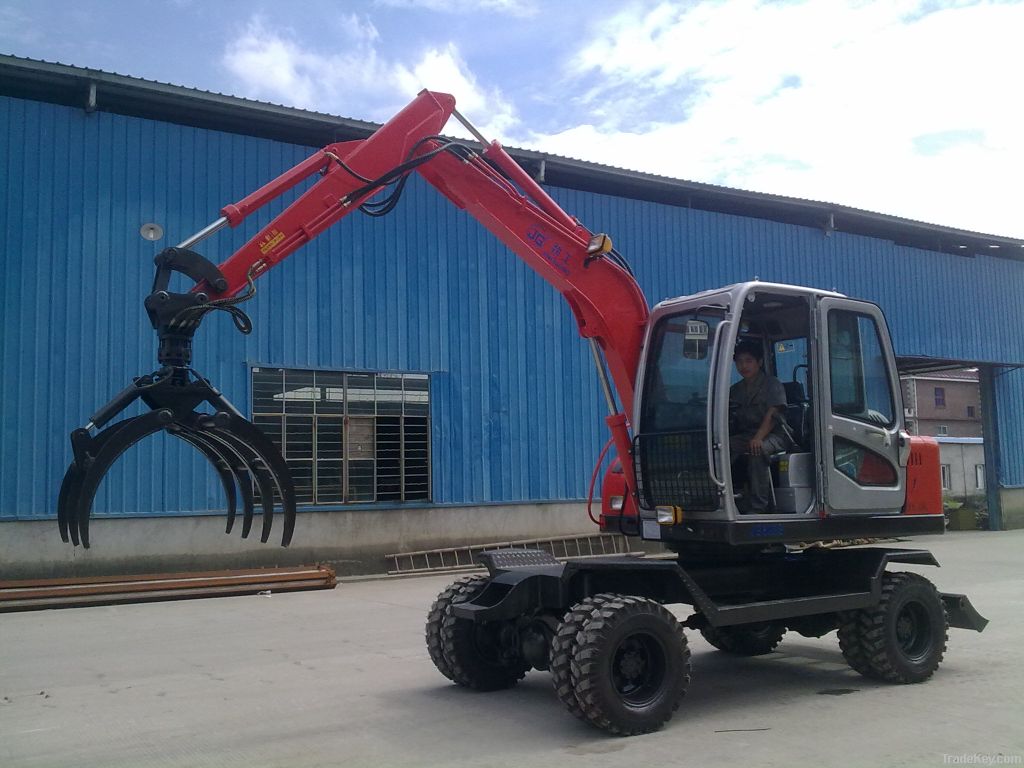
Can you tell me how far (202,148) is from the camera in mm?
16062

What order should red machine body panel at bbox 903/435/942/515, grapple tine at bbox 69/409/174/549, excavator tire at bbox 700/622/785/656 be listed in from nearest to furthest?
grapple tine at bbox 69/409/174/549, red machine body panel at bbox 903/435/942/515, excavator tire at bbox 700/622/785/656

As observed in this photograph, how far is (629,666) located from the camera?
6.44 meters

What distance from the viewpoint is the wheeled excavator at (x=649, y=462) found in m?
6.40

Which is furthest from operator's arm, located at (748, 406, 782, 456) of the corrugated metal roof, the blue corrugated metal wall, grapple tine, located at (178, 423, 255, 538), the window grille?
the corrugated metal roof

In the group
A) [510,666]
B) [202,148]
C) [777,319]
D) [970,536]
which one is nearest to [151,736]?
[510,666]

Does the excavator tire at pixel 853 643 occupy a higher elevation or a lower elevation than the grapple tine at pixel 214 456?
lower

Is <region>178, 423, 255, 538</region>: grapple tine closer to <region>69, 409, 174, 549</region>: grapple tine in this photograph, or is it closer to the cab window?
<region>69, 409, 174, 549</region>: grapple tine

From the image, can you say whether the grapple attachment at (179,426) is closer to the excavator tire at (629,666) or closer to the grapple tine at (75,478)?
the grapple tine at (75,478)

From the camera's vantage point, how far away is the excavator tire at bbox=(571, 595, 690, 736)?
610 centimetres

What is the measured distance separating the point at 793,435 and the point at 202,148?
1220 cm

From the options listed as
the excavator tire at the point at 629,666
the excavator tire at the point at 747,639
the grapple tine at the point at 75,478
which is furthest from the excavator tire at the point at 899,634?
the grapple tine at the point at 75,478

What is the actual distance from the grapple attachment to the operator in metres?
3.36

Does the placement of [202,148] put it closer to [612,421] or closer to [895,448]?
[612,421]

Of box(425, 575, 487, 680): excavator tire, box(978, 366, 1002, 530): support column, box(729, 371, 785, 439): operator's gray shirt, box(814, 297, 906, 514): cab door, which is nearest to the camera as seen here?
box(729, 371, 785, 439): operator's gray shirt
